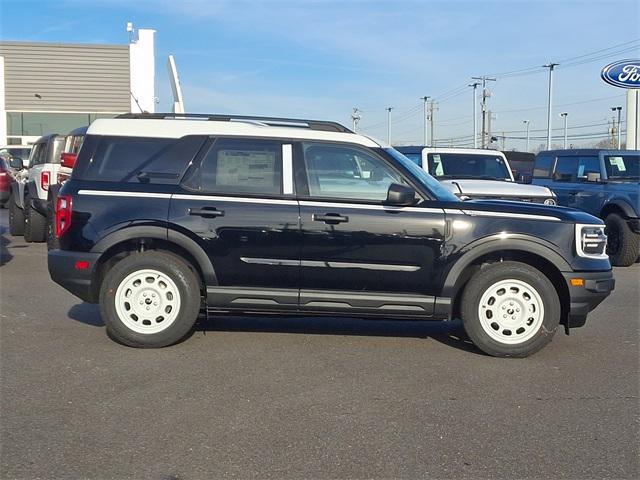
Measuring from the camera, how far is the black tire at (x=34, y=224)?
41.3 ft

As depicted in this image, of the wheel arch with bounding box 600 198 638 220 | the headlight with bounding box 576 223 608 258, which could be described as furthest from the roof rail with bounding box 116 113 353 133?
Result: the wheel arch with bounding box 600 198 638 220

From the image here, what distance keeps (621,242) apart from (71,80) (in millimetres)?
25179

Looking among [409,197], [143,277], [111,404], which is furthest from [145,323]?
[409,197]

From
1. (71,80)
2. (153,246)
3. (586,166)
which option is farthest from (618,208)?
(71,80)

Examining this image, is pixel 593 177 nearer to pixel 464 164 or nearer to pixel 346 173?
pixel 464 164

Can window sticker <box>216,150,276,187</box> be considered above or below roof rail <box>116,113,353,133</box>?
below

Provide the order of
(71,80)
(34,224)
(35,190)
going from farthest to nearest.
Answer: (71,80), (34,224), (35,190)

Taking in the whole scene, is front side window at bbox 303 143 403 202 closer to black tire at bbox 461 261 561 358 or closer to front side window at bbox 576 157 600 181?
black tire at bbox 461 261 561 358

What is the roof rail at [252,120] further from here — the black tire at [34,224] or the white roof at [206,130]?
the black tire at [34,224]

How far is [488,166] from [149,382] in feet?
27.4

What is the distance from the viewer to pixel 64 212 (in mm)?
5863

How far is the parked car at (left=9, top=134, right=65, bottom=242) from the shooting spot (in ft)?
38.2

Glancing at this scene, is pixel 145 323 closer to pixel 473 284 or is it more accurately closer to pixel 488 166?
pixel 473 284

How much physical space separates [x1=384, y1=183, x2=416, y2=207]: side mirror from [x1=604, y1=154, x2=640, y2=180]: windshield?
7.57 m
